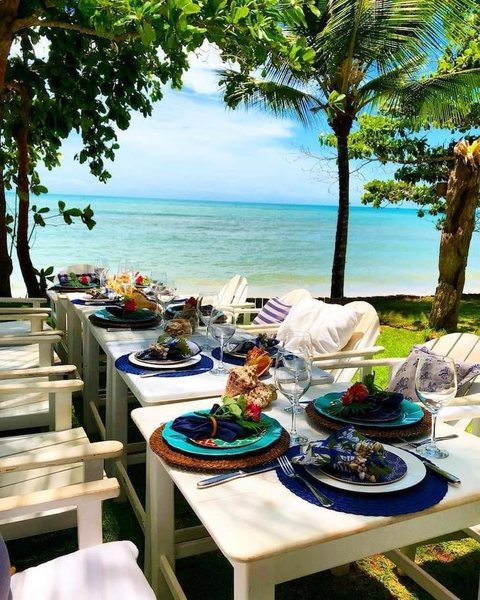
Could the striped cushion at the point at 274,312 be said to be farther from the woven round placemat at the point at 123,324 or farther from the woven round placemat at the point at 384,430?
the woven round placemat at the point at 384,430

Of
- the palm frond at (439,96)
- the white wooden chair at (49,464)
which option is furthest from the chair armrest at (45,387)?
the palm frond at (439,96)

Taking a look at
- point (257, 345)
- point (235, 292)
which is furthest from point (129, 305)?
point (235, 292)

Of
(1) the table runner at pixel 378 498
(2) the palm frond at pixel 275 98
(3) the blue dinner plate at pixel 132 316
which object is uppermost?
(2) the palm frond at pixel 275 98

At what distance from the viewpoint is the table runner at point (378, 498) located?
112 cm

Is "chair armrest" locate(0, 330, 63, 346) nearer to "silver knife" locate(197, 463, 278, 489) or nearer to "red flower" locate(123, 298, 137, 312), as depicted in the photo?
"red flower" locate(123, 298, 137, 312)

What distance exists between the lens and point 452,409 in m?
1.85

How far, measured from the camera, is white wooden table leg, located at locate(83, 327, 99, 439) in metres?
3.36

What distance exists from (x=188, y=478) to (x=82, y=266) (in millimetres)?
4596

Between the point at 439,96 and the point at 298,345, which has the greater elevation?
the point at 439,96

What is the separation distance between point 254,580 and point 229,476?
0.85 feet

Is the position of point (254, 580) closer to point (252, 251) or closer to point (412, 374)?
point (412, 374)

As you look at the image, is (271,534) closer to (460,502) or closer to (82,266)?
(460,502)

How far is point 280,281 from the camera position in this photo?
1755 cm

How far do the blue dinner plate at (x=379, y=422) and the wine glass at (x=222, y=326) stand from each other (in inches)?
20.9
